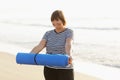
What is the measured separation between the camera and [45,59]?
4086mm

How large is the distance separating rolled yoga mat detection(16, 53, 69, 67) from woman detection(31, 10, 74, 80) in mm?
169

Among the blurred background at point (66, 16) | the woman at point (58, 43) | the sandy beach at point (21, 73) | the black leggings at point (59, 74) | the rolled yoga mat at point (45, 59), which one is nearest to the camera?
the rolled yoga mat at point (45, 59)

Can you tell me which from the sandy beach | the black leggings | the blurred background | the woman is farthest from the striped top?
the blurred background

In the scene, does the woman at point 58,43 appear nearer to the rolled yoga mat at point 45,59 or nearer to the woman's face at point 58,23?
the woman's face at point 58,23

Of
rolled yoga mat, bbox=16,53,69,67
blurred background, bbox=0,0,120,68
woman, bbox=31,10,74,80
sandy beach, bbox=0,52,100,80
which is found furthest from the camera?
blurred background, bbox=0,0,120,68

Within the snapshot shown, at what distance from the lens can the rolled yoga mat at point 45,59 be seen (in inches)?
157

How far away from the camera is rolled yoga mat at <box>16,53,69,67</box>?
157 inches

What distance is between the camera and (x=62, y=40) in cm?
426

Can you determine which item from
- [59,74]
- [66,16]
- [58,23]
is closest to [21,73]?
[59,74]

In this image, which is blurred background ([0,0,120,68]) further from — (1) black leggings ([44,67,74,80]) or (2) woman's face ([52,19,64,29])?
(2) woman's face ([52,19,64,29])

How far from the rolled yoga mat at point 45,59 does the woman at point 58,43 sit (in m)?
0.17

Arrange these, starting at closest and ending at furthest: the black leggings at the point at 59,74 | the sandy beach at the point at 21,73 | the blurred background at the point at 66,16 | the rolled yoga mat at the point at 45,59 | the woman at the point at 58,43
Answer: the rolled yoga mat at the point at 45,59 → the woman at the point at 58,43 → the black leggings at the point at 59,74 → the sandy beach at the point at 21,73 → the blurred background at the point at 66,16

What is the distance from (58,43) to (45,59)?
282 mm

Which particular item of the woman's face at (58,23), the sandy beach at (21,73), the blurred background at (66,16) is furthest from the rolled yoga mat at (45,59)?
the blurred background at (66,16)
